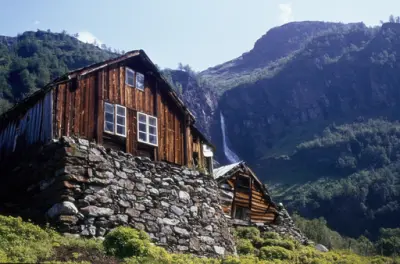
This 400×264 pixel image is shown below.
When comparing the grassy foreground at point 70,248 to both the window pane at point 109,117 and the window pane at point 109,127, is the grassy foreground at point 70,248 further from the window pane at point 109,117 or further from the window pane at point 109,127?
the window pane at point 109,117

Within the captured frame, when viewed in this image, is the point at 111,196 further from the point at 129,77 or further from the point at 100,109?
the point at 129,77

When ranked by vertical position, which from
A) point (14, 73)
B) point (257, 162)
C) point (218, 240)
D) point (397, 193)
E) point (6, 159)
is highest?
point (14, 73)

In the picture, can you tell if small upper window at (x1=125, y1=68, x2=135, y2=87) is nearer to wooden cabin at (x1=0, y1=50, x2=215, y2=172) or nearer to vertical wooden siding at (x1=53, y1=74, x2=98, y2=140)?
wooden cabin at (x1=0, y1=50, x2=215, y2=172)

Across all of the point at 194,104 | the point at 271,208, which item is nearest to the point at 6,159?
the point at 271,208

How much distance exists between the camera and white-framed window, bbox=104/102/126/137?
71.0 feet

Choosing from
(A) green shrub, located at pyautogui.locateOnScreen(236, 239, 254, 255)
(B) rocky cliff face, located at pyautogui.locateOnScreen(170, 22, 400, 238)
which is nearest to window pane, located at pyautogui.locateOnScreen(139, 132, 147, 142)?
(A) green shrub, located at pyautogui.locateOnScreen(236, 239, 254, 255)

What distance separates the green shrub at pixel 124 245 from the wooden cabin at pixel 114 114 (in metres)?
5.42

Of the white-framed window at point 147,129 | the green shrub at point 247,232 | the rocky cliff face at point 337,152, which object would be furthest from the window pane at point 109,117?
the rocky cliff face at point 337,152

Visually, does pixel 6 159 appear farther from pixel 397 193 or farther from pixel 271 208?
pixel 397 193

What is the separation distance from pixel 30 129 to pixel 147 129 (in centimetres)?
514

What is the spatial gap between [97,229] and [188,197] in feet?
18.3

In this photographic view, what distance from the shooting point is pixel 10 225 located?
15.7 meters

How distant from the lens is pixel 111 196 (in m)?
19.6

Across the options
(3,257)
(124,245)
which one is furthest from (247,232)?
(3,257)
